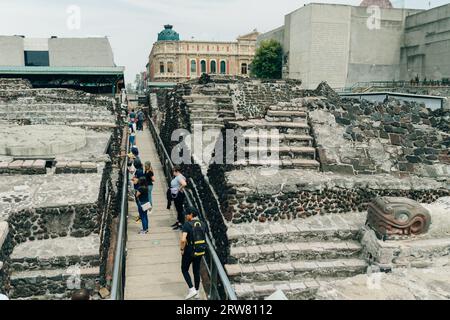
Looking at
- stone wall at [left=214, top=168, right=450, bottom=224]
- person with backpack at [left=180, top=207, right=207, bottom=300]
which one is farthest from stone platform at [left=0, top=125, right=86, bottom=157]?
person with backpack at [left=180, top=207, right=207, bottom=300]

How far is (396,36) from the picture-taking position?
125ft

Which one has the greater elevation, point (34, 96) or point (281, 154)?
point (34, 96)

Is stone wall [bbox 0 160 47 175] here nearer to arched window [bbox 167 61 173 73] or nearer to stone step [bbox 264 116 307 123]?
stone step [bbox 264 116 307 123]

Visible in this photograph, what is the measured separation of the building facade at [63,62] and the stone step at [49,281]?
21.7 m

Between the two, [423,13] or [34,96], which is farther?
[423,13]

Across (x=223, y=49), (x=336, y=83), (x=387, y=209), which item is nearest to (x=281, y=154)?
(x=387, y=209)

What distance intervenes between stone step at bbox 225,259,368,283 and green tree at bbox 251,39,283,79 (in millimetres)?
38502

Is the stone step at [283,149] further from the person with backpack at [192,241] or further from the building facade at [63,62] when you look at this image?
the building facade at [63,62]

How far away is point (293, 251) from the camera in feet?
20.8

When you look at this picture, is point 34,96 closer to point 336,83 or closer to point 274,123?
point 274,123

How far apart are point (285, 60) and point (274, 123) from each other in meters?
34.8

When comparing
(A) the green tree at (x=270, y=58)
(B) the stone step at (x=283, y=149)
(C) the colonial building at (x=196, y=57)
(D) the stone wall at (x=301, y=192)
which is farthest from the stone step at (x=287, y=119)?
(C) the colonial building at (x=196, y=57)

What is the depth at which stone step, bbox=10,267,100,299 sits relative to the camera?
5324 mm

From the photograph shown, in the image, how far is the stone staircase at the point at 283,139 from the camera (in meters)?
8.24
